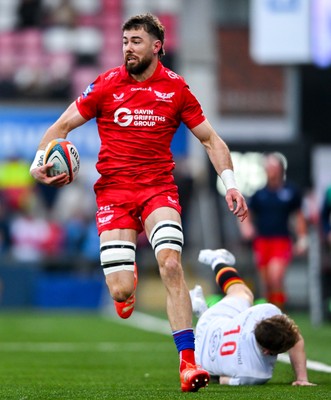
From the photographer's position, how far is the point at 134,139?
8.76m

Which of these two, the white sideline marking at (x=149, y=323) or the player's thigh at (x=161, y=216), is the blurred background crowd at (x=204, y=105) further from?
the player's thigh at (x=161, y=216)

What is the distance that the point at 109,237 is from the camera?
870cm

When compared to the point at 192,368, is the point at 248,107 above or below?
above

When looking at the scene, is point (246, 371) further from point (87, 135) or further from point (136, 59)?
point (87, 135)

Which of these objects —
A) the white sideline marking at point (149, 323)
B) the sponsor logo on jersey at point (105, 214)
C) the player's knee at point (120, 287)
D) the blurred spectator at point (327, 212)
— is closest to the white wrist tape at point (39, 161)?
the sponsor logo on jersey at point (105, 214)

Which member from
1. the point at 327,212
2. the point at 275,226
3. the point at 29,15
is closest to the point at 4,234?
the point at 29,15

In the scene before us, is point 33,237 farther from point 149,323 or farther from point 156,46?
point 156,46

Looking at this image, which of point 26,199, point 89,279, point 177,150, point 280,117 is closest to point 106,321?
point 89,279

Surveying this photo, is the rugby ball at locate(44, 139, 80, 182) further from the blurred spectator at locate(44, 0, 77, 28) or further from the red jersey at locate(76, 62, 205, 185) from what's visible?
the blurred spectator at locate(44, 0, 77, 28)

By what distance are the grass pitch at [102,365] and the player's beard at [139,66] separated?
2099 mm

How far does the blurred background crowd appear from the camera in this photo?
20.2m

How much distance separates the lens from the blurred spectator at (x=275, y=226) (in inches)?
648

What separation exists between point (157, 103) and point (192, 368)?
182 centimetres

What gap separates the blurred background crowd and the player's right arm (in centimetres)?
992
